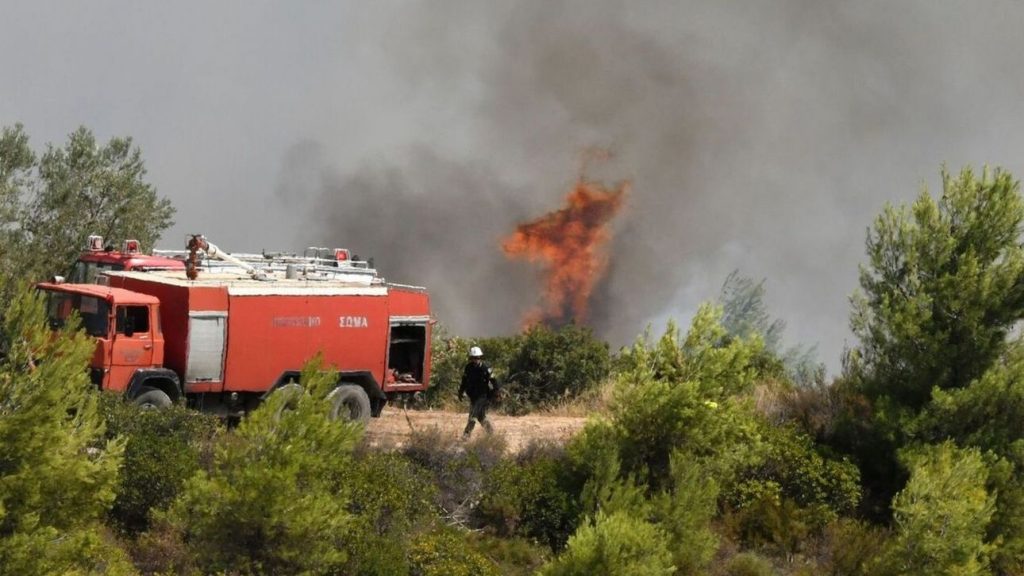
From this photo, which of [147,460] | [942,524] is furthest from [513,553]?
[942,524]

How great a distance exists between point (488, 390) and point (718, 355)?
421 centimetres

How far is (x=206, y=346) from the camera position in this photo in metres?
18.7

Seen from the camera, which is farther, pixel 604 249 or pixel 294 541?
pixel 604 249

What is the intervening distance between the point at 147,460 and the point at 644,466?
20.5ft

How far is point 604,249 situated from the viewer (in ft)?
158

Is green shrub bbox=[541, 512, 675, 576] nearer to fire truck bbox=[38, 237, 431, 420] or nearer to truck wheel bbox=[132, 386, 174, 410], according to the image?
fire truck bbox=[38, 237, 431, 420]

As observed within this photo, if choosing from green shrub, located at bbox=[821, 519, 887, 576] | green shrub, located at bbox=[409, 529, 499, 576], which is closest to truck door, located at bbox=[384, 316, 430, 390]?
green shrub, located at bbox=[409, 529, 499, 576]

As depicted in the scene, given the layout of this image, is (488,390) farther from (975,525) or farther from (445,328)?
(445,328)

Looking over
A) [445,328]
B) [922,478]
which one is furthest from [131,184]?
[922,478]

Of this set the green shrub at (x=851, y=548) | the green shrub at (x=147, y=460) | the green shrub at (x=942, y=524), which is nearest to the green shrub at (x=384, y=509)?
the green shrub at (x=147, y=460)

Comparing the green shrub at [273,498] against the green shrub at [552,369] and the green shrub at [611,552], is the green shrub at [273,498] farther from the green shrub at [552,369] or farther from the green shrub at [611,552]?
the green shrub at [552,369]

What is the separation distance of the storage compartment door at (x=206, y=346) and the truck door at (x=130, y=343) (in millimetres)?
559

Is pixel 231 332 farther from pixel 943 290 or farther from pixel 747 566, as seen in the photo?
pixel 943 290

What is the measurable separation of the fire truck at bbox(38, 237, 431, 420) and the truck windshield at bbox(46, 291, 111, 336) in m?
0.01
